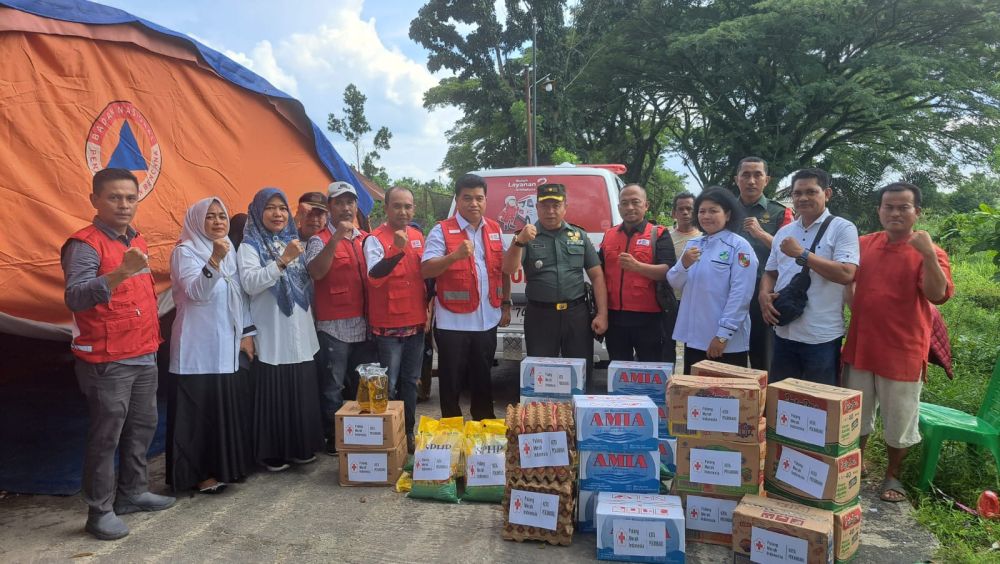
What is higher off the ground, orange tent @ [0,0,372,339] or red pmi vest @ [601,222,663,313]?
orange tent @ [0,0,372,339]

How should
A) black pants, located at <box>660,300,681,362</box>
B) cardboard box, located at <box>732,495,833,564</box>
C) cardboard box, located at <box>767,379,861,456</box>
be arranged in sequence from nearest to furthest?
cardboard box, located at <box>732,495,833,564</box>, cardboard box, located at <box>767,379,861,456</box>, black pants, located at <box>660,300,681,362</box>

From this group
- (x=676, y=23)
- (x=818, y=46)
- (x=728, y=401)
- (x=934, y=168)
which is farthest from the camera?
(x=676, y=23)

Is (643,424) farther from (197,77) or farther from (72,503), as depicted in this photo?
(197,77)

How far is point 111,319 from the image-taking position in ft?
9.87

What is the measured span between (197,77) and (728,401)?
428 cm

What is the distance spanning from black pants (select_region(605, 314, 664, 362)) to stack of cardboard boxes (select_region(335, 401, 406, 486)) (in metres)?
A: 1.59

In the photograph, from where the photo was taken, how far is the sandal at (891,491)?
3.50 meters

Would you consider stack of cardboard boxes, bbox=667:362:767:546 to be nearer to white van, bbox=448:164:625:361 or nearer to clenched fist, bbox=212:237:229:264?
white van, bbox=448:164:625:361

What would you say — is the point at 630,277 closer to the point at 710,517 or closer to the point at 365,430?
the point at 710,517

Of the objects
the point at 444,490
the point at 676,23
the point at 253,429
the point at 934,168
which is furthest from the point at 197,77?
the point at 934,168

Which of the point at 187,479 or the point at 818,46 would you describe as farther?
the point at 818,46

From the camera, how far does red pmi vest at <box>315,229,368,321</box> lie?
13.2ft

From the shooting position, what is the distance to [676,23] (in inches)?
780

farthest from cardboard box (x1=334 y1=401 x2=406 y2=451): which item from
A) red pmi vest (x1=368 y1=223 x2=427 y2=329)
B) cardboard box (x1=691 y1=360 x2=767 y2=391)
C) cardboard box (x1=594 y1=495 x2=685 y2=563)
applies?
cardboard box (x1=691 y1=360 x2=767 y2=391)
